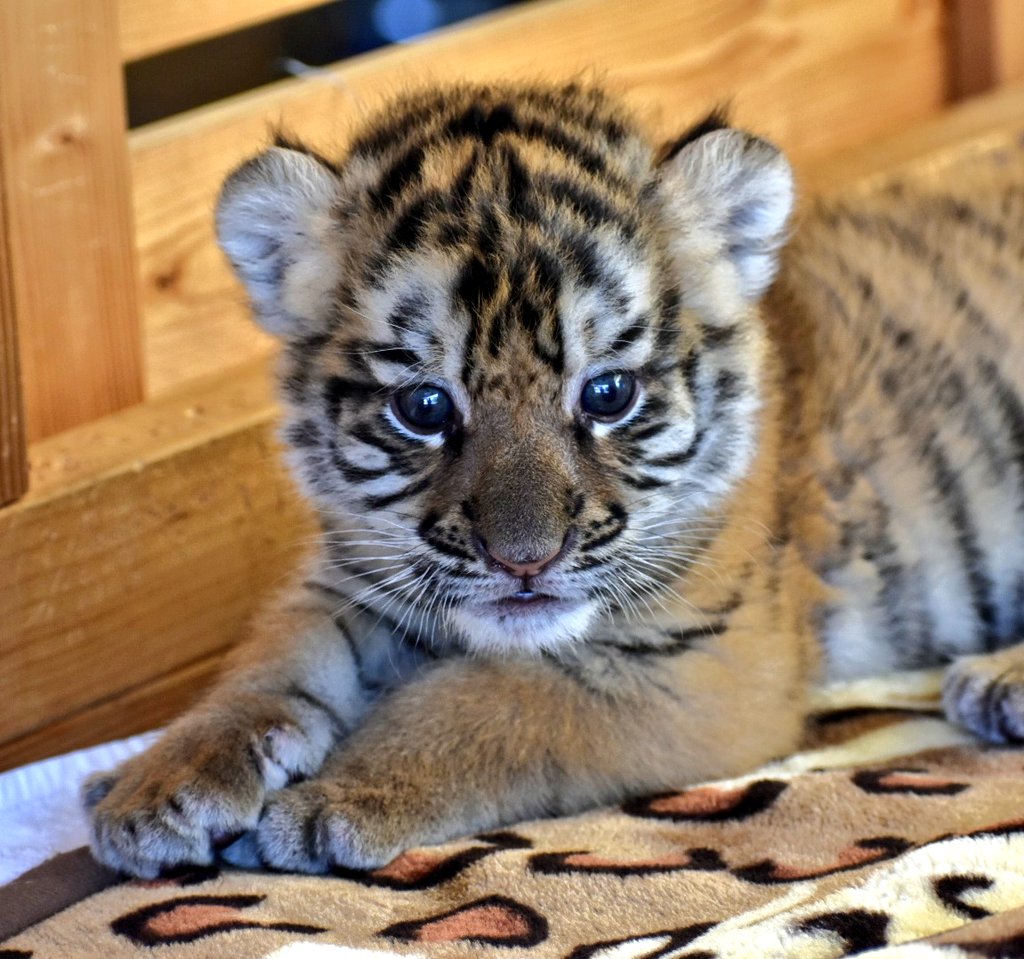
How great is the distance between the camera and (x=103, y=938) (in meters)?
1.85

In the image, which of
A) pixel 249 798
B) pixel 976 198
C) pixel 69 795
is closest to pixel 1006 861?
pixel 249 798

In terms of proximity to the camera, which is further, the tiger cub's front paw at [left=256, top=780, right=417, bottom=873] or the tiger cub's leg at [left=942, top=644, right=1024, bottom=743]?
the tiger cub's leg at [left=942, top=644, right=1024, bottom=743]

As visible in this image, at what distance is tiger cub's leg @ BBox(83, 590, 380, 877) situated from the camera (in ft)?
6.55

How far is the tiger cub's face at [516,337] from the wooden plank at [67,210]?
45 centimetres

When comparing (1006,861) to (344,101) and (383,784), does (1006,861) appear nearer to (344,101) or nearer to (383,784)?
(383,784)

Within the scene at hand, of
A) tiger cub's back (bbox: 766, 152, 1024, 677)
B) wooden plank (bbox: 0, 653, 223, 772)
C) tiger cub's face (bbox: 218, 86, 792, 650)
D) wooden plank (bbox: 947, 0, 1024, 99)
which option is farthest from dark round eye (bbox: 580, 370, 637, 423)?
wooden plank (bbox: 947, 0, 1024, 99)

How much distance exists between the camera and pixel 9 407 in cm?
238

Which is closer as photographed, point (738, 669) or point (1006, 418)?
point (738, 669)

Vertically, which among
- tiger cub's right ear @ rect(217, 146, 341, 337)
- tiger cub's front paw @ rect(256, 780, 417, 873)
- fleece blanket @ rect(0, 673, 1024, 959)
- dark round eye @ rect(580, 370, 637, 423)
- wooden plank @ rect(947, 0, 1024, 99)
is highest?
wooden plank @ rect(947, 0, 1024, 99)

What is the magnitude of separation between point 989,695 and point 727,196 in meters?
0.83

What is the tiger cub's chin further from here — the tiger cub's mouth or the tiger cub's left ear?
the tiger cub's left ear

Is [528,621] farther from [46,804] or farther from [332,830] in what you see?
[46,804]

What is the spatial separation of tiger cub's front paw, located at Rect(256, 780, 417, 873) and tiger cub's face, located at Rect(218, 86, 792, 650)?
0.29 meters

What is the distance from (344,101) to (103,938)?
1714 millimetres
